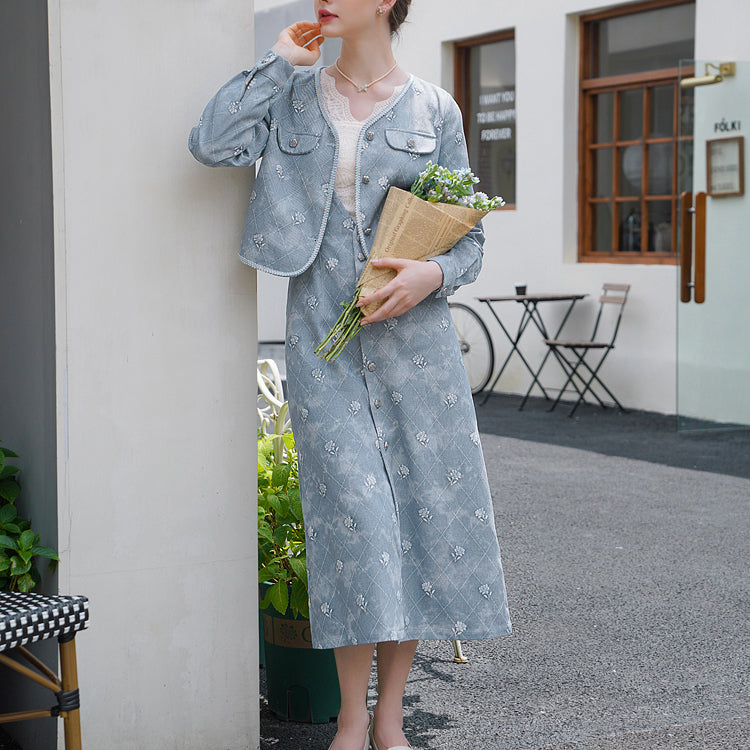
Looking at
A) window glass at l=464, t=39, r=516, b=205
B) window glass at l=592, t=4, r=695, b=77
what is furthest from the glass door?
window glass at l=464, t=39, r=516, b=205

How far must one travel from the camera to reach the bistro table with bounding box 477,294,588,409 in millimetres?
9609

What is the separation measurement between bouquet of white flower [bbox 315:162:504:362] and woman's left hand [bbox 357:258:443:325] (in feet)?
0.06

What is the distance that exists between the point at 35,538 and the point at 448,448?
92 centimetres

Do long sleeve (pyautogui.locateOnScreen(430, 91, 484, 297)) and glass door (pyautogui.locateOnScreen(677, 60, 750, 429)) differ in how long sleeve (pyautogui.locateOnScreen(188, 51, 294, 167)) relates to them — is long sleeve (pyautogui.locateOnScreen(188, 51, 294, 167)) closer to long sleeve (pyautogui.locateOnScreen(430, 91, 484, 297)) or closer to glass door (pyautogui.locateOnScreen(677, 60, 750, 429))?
long sleeve (pyautogui.locateOnScreen(430, 91, 484, 297))

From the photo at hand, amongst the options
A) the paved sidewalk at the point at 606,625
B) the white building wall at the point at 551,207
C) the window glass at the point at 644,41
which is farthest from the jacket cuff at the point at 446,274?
the window glass at the point at 644,41

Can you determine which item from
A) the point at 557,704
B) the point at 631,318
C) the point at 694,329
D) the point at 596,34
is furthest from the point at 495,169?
the point at 557,704

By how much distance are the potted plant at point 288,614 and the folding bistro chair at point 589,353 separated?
636 centimetres

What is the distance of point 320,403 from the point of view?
2.71 m

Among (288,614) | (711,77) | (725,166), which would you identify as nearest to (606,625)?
(288,614)

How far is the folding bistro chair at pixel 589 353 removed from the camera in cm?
942

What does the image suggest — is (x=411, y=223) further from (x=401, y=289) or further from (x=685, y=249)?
(x=685, y=249)

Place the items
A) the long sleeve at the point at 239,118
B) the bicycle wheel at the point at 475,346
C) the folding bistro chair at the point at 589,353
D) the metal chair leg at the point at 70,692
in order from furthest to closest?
the bicycle wheel at the point at 475,346, the folding bistro chair at the point at 589,353, the long sleeve at the point at 239,118, the metal chair leg at the point at 70,692

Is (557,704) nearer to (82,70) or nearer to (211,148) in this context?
(211,148)

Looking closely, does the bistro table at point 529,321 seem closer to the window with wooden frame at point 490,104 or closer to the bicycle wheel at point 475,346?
the bicycle wheel at point 475,346
